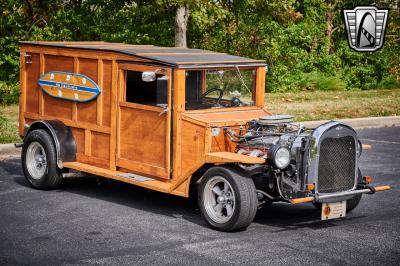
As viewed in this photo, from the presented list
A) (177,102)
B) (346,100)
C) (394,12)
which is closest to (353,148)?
(177,102)

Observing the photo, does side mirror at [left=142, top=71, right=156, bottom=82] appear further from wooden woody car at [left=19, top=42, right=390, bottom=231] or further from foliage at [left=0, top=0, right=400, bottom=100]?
foliage at [left=0, top=0, right=400, bottom=100]

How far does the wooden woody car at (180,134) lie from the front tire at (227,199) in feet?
0.04

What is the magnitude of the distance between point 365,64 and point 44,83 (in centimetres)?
1577

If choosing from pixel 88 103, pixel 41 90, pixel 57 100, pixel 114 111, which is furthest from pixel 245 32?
pixel 114 111

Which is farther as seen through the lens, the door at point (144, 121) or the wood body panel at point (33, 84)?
the wood body panel at point (33, 84)

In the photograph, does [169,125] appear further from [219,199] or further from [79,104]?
[79,104]

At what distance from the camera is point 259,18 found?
19844 mm

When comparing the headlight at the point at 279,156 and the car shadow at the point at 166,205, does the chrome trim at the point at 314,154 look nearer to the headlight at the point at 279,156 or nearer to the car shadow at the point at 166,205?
the headlight at the point at 279,156

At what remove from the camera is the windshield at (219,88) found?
Result: 880cm

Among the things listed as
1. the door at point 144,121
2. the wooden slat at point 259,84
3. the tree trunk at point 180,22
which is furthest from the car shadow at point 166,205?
the tree trunk at point 180,22

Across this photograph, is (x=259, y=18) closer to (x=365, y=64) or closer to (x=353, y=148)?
(x=365, y=64)

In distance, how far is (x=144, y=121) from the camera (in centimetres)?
892

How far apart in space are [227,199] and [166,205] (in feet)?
4.76

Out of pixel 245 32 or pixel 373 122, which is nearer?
pixel 373 122
